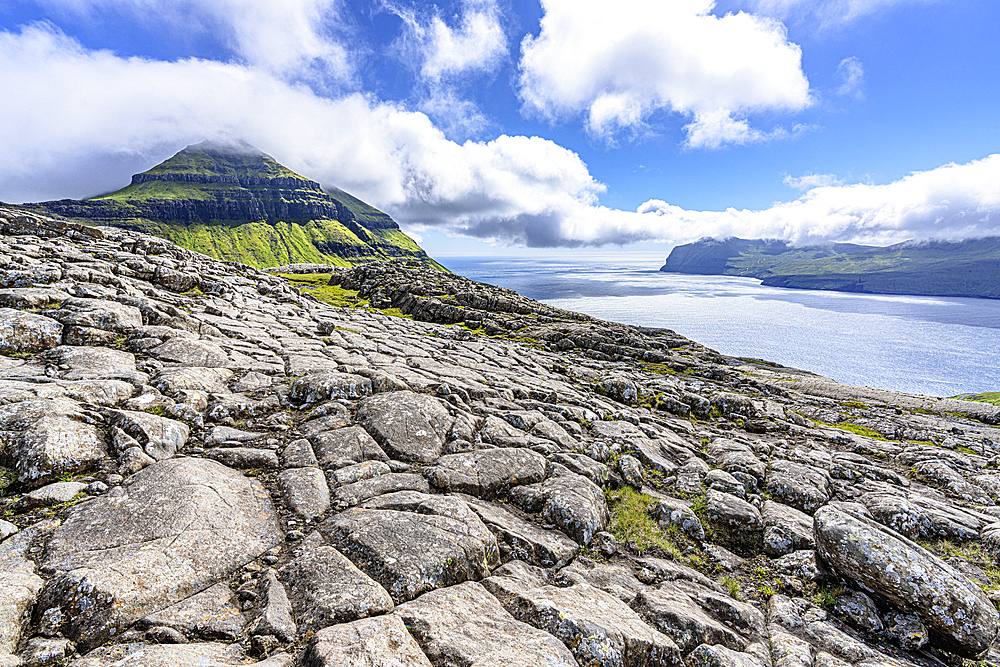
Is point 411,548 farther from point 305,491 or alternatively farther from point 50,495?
point 50,495

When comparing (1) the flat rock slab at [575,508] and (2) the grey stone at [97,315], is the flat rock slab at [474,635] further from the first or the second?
(2) the grey stone at [97,315]

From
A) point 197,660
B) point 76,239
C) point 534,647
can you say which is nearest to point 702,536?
point 534,647

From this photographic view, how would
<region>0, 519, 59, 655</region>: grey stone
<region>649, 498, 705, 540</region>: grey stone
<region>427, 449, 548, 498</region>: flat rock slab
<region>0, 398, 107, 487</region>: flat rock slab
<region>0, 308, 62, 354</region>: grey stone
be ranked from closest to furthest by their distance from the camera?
<region>0, 519, 59, 655</region>: grey stone < <region>0, 398, 107, 487</region>: flat rock slab < <region>427, 449, 548, 498</region>: flat rock slab < <region>649, 498, 705, 540</region>: grey stone < <region>0, 308, 62, 354</region>: grey stone

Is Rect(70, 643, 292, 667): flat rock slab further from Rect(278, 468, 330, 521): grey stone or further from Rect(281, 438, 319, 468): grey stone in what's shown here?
Rect(281, 438, 319, 468): grey stone

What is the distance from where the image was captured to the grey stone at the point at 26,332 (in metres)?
18.0

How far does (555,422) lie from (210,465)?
17.0 meters

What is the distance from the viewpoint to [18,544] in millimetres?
8961

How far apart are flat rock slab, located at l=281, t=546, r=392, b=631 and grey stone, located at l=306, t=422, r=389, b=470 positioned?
491 centimetres

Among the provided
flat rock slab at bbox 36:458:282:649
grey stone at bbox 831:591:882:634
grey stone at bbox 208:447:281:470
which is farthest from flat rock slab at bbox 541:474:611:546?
grey stone at bbox 208:447:281:470

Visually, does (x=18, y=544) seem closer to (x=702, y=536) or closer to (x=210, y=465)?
(x=210, y=465)

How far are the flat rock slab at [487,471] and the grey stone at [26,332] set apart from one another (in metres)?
20.9

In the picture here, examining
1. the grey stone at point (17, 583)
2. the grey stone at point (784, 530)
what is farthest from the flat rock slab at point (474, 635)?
the grey stone at point (784, 530)

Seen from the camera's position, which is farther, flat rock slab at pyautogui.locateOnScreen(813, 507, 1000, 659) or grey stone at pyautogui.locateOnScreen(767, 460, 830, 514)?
grey stone at pyautogui.locateOnScreen(767, 460, 830, 514)

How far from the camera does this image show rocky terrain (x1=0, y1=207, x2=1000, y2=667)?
Answer: 8.27 m
